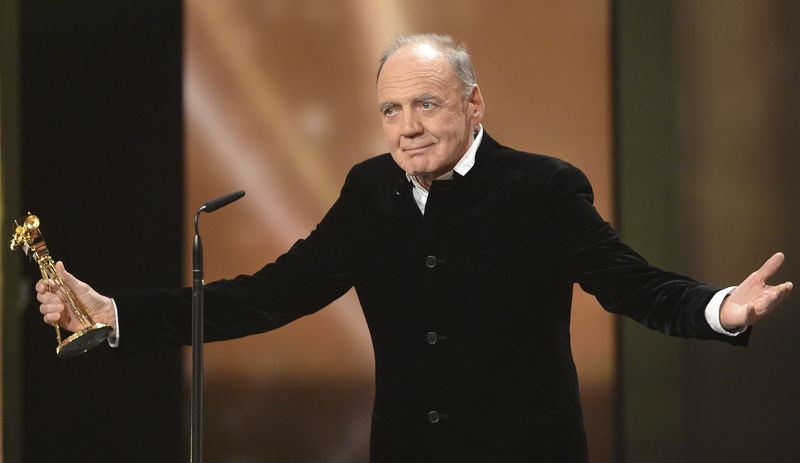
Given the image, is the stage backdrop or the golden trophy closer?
the golden trophy

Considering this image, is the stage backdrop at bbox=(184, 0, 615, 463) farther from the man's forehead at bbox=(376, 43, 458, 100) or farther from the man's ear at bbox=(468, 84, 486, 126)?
the man's forehead at bbox=(376, 43, 458, 100)

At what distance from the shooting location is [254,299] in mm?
2299

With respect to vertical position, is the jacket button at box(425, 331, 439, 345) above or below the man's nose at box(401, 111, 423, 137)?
below

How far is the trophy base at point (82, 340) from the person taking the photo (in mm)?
1934

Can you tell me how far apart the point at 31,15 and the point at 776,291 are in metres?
2.75

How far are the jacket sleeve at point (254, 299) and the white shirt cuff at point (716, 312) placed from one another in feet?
3.09

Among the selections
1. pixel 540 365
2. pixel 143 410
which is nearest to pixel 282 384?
pixel 143 410

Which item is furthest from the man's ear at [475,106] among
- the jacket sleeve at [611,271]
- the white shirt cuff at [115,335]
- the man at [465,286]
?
the white shirt cuff at [115,335]

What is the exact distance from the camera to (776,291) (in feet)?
5.33

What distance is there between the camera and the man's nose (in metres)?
2.06

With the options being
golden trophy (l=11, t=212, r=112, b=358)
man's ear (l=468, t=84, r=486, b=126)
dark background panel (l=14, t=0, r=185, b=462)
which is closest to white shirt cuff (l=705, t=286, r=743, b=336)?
man's ear (l=468, t=84, r=486, b=126)

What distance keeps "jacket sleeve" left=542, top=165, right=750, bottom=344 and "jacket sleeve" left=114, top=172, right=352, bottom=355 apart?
1.85 feet

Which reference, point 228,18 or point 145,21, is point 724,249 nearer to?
point 228,18

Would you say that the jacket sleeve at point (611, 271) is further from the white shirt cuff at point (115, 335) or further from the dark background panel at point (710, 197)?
the dark background panel at point (710, 197)
